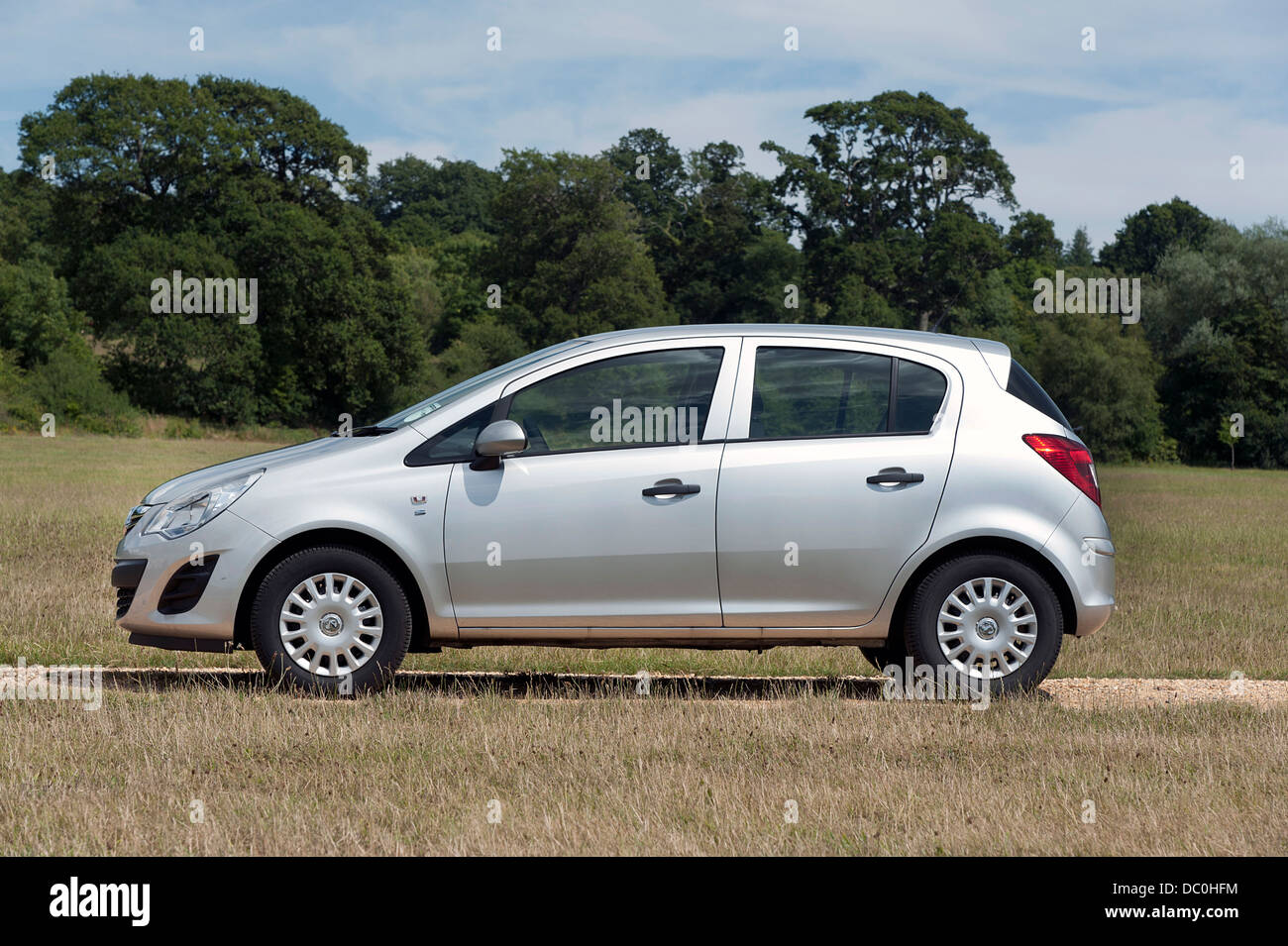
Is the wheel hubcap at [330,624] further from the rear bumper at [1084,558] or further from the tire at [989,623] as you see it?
the rear bumper at [1084,558]

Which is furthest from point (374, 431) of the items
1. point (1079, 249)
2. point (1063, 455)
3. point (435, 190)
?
point (1079, 249)

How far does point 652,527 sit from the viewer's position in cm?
714

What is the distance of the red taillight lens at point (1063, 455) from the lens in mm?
7397

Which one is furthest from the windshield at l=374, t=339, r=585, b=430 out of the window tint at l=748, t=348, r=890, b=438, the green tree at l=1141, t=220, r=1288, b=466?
the green tree at l=1141, t=220, r=1288, b=466

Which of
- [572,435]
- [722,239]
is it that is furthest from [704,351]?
[722,239]

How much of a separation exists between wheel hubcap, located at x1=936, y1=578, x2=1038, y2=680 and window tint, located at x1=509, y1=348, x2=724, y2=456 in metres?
1.65

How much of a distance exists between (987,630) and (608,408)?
7.57 feet

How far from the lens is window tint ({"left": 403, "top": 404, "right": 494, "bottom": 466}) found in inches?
284

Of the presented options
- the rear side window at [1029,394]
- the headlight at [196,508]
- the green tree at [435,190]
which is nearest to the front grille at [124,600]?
the headlight at [196,508]

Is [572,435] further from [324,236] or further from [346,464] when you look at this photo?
[324,236]

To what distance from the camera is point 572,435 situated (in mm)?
7281

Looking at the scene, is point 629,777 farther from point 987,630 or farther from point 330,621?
point 987,630

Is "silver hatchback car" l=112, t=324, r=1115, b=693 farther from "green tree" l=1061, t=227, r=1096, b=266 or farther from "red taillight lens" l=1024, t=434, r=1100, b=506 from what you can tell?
"green tree" l=1061, t=227, r=1096, b=266
